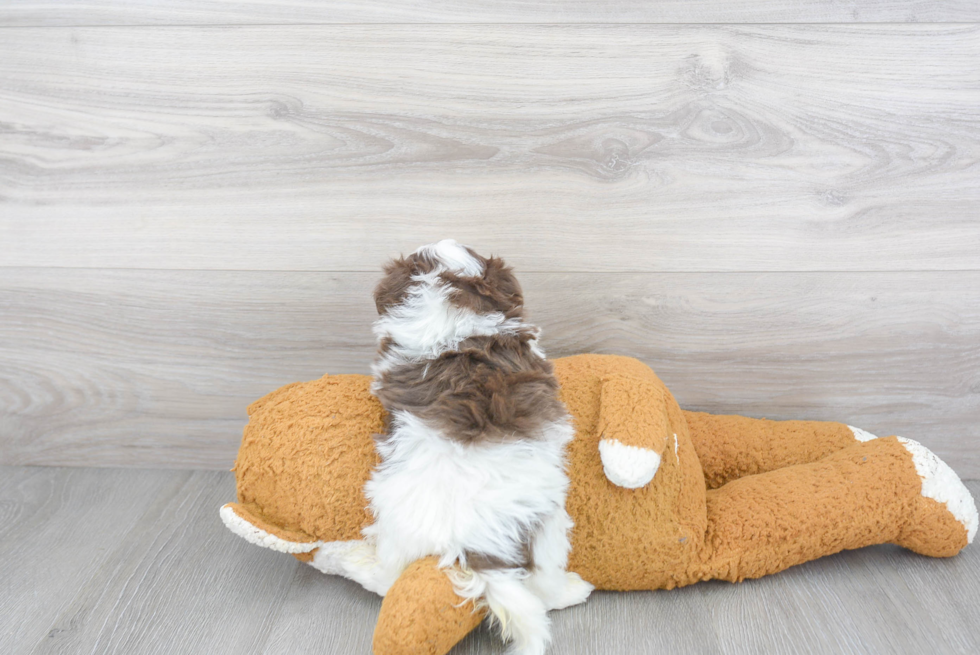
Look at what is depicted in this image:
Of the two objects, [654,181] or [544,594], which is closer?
[544,594]

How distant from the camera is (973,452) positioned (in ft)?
3.47

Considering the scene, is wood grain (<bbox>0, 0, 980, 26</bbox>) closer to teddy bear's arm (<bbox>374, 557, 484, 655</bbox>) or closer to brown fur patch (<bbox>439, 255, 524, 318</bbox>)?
brown fur patch (<bbox>439, 255, 524, 318</bbox>)

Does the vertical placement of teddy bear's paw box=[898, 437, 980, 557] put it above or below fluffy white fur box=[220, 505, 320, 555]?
above

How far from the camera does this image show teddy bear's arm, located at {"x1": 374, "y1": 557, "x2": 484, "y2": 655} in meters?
0.67

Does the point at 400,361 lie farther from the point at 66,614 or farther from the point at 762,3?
the point at 762,3

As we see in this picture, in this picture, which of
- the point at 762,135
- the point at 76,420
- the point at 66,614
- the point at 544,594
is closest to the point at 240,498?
the point at 66,614

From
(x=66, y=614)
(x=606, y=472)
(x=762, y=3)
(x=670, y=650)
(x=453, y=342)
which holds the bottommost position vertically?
(x=66, y=614)

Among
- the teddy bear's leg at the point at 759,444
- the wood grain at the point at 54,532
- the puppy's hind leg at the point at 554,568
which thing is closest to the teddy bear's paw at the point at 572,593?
the puppy's hind leg at the point at 554,568

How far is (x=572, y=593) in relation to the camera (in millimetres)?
804

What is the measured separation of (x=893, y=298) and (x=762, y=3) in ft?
1.45

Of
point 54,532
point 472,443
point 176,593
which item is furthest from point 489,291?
point 54,532

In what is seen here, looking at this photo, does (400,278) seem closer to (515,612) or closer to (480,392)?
(480,392)

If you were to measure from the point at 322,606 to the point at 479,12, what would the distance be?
2.55 feet

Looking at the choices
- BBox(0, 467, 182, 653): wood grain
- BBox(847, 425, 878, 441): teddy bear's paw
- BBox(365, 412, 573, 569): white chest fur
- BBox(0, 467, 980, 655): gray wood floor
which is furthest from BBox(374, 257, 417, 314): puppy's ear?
BBox(847, 425, 878, 441): teddy bear's paw
